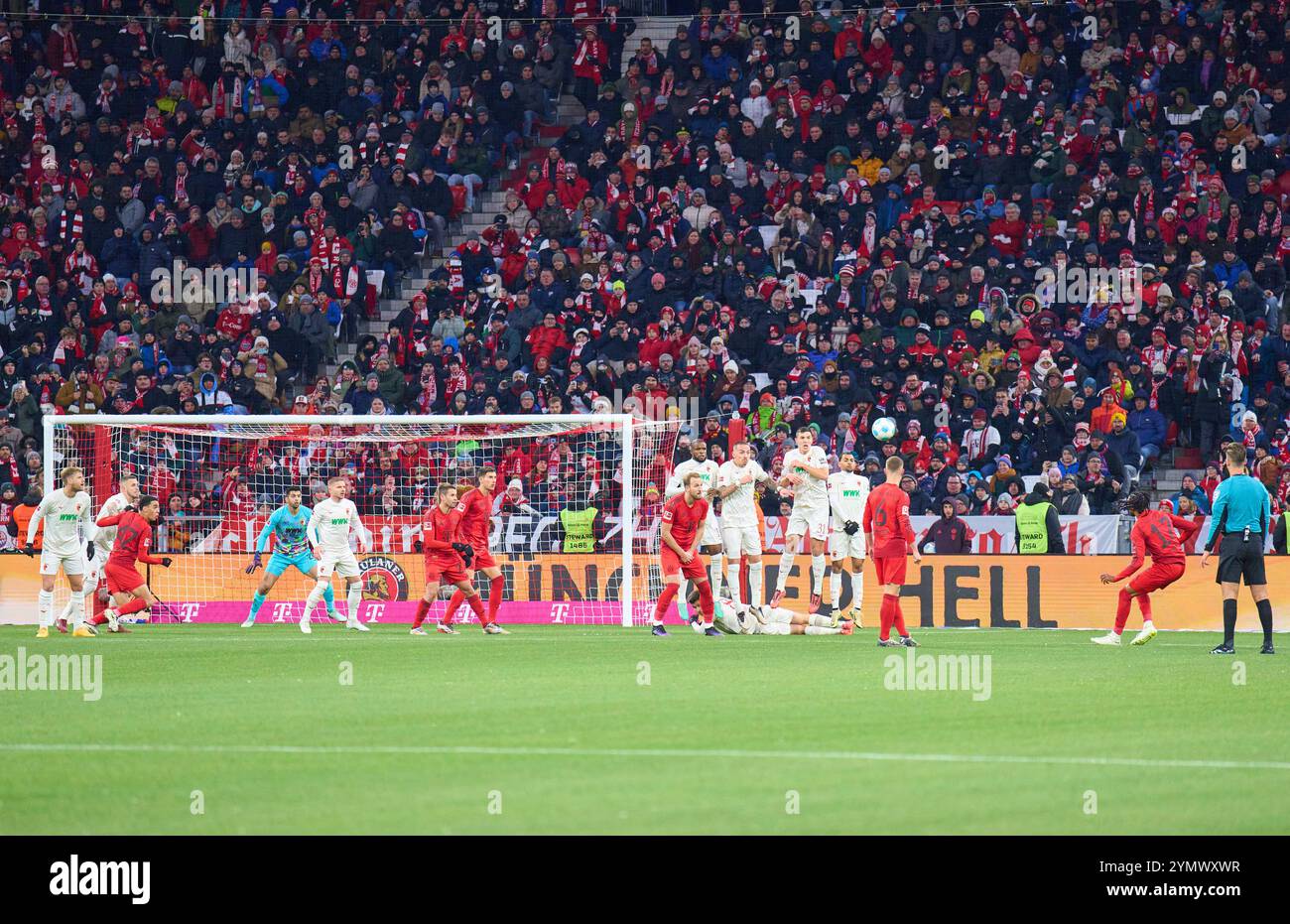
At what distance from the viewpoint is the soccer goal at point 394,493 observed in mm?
25438

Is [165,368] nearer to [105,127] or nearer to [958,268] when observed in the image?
[105,127]

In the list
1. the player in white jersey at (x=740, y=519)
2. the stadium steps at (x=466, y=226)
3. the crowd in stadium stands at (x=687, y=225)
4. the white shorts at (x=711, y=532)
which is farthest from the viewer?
the stadium steps at (x=466, y=226)

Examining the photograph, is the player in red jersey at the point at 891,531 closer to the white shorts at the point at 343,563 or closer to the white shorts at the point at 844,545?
the white shorts at the point at 844,545

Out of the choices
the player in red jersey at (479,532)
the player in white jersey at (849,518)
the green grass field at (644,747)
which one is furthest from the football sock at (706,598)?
the green grass field at (644,747)

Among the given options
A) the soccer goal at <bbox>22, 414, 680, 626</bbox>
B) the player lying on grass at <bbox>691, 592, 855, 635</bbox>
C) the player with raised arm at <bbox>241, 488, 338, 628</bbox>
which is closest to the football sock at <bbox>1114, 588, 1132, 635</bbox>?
the player lying on grass at <bbox>691, 592, 855, 635</bbox>

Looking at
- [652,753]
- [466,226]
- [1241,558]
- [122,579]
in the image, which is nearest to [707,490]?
[1241,558]

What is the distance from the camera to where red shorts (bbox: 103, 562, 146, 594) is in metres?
21.8

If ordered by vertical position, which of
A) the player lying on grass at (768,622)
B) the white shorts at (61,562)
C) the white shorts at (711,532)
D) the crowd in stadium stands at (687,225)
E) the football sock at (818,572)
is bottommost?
the player lying on grass at (768,622)

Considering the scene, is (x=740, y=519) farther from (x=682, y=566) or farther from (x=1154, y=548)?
(x=1154, y=548)

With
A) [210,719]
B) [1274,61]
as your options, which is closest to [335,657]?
[210,719]

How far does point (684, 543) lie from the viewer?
70.3ft

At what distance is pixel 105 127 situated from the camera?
110 feet

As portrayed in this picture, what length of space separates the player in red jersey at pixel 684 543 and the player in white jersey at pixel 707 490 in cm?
18

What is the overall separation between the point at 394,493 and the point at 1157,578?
41.0ft
